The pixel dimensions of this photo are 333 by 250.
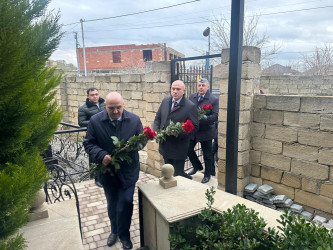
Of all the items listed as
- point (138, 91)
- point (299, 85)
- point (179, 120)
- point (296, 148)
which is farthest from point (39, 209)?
point (299, 85)

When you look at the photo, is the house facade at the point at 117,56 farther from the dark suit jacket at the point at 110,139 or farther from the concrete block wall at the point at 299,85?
the dark suit jacket at the point at 110,139

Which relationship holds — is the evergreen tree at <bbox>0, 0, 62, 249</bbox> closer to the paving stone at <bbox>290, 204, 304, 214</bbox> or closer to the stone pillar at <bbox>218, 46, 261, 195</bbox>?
the stone pillar at <bbox>218, 46, 261, 195</bbox>

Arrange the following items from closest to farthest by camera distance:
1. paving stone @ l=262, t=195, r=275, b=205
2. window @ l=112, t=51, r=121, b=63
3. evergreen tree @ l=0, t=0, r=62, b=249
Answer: evergreen tree @ l=0, t=0, r=62, b=249 < paving stone @ l=262, t=195, r=275, b=205 < window @ l=112, t=51, r=121, b=63

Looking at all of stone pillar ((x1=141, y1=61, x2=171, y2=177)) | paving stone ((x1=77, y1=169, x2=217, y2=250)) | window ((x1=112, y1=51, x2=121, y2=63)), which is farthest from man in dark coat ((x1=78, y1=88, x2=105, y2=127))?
window ((x1=112, y1=51, x2=121, y2=63))

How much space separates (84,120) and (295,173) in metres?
3.96

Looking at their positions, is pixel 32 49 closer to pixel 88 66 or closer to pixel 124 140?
pixel 124 140

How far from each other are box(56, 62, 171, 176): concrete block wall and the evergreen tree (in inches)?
A: 143

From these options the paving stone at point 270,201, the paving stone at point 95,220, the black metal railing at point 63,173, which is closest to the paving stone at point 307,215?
the paving stone at point 270,201

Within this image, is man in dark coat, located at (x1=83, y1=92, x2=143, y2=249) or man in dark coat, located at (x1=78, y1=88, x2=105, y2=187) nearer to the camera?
man in dark coat, located at (x1=83, y1=92, x2=143, y2=249)

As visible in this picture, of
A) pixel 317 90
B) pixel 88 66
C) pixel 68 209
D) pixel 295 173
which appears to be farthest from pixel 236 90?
pixel 88 66

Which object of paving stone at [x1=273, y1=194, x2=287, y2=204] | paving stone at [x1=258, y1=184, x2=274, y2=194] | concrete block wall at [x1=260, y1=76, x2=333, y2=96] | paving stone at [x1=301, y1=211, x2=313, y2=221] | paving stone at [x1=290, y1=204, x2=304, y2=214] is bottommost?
paving stone at [x1=301, y1=211, x2=313, y2=221]

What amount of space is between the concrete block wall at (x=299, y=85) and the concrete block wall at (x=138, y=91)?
8.25 m

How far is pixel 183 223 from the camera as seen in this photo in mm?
2186

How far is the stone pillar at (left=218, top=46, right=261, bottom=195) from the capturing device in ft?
13.0
